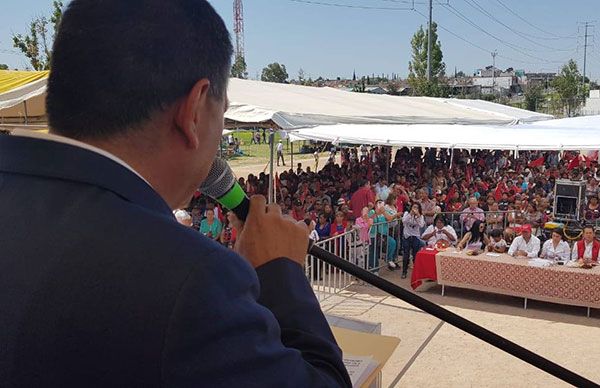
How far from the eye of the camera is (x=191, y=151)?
3.04ft

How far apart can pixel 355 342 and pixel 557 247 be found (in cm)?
769

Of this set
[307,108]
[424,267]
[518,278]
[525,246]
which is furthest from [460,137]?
[518,278]

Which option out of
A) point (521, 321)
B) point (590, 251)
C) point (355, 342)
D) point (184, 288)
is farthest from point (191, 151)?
point (590, 251)

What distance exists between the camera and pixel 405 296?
1520 mm

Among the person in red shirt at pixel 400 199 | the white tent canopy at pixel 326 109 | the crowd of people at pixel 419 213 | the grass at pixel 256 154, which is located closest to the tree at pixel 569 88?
the grass at pixel 256 154

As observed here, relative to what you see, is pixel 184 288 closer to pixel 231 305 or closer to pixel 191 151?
pixel 231 305

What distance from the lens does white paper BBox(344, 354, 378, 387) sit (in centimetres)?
182

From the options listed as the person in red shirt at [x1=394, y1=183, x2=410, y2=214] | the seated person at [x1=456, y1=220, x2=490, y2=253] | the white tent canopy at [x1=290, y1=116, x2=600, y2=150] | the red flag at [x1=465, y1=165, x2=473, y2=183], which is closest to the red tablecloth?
the seated person at [x1=456, y1=220, x2=490, y2=253]

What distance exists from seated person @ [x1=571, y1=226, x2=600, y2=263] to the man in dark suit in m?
8.64

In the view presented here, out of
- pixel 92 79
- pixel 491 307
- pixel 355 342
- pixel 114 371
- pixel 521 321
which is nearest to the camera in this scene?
pixel 114 371

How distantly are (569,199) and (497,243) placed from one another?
8.84 ft

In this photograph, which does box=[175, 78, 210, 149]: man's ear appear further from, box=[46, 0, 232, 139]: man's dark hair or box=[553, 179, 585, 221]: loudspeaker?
box=[553, 179, 585, 221]: loudspeaker

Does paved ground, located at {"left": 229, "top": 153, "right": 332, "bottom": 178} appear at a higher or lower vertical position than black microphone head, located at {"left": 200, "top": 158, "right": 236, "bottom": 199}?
lower

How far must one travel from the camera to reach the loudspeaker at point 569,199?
11.1 m
